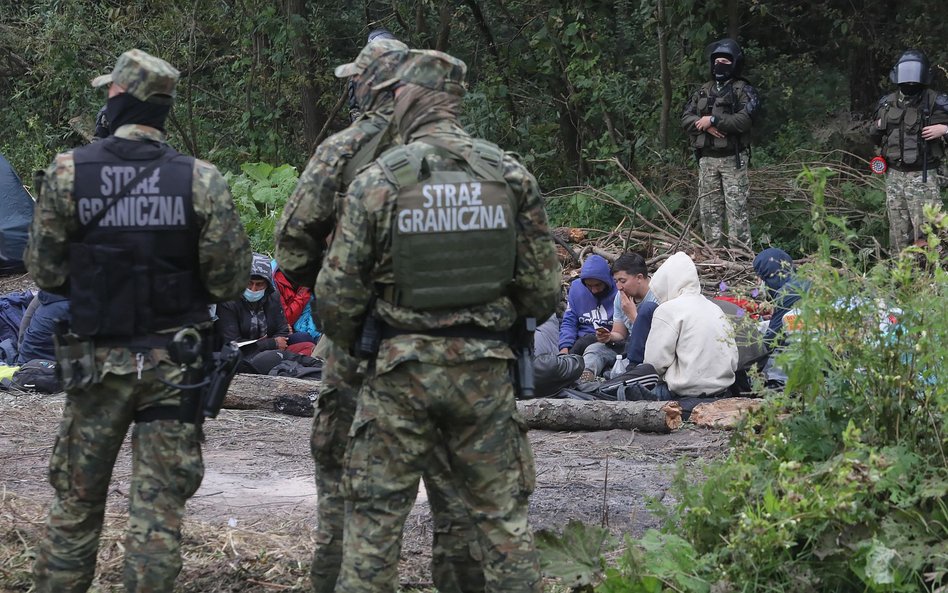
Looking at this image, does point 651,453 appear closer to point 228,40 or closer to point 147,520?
point 147,520

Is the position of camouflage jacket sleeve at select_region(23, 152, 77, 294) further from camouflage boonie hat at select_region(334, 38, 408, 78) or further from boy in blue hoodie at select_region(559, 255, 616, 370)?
boy in blue hoodie at select_region(559, 255, 616, 370)

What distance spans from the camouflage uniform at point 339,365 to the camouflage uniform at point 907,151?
7514 millimetres

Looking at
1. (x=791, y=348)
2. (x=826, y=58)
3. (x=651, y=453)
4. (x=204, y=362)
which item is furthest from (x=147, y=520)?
(x=826, y=58)

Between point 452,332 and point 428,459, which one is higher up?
point 452,332

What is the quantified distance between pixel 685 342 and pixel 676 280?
1.28 ft

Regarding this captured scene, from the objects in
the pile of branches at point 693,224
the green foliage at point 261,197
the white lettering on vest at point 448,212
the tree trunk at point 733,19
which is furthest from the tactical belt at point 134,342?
the tree trunk at point 733,19

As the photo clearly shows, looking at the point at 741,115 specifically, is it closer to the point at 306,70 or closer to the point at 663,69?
the point at 663,69

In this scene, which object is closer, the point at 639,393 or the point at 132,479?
the point at 132,479

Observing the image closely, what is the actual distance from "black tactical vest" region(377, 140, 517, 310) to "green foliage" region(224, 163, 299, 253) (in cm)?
779

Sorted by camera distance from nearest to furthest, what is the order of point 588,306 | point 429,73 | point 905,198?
point 429,73 < point 588,306 < point 905,198

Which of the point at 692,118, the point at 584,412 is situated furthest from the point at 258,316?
the point at 692,118

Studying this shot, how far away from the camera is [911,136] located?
35.5 ft

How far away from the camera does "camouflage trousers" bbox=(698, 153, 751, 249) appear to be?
11.8m

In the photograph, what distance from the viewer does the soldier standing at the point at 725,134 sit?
1169cm
